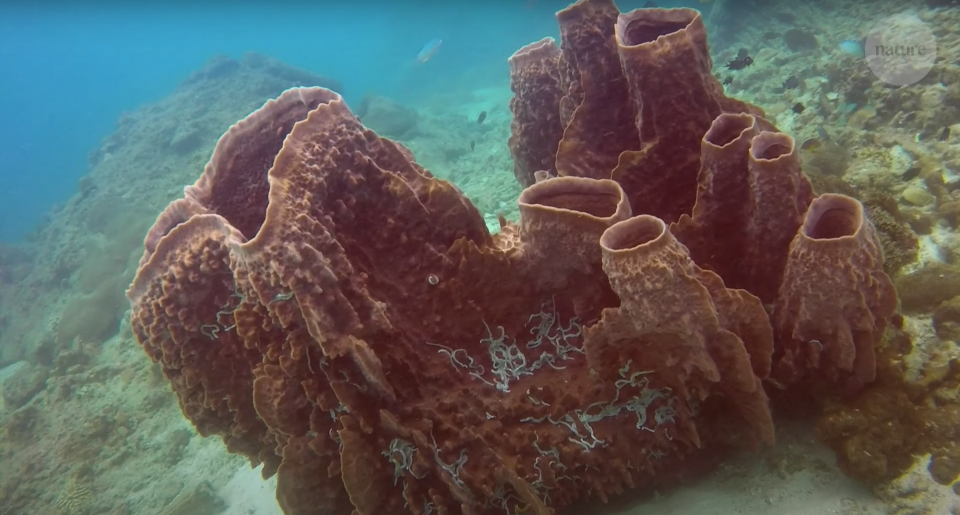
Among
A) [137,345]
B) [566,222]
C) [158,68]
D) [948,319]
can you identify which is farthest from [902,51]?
[158,68]

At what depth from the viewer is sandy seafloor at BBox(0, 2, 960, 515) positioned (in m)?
2.35

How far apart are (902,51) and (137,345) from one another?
1446 cm

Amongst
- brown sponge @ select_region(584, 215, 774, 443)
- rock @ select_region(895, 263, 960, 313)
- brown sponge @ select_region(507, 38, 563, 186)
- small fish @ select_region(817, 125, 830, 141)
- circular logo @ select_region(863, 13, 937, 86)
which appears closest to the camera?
brown sponge @ select_region(584, 215, 774, 443)

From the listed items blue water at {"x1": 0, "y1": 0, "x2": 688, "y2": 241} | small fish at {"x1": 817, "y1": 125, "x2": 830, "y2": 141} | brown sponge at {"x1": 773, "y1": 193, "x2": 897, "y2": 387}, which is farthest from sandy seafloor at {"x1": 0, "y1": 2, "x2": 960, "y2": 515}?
blue water at {"x1": 0, "y1": 0, "x2": 688, "y2": 241}

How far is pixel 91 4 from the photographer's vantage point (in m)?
30.3

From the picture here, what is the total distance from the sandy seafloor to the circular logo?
0.88 feet

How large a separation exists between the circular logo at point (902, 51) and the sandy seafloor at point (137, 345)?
27cm

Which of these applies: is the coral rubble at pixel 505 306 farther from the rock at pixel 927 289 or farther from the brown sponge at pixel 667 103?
the rock at pixel 927 289

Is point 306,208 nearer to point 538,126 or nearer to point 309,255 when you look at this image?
point 309,255

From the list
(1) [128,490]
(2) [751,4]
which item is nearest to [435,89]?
(2) [751,4]

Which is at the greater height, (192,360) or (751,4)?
(192,360)

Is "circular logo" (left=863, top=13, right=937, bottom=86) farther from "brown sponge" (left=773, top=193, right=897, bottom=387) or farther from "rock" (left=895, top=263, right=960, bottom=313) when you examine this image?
"brown sponge" (left=773, top=193, right=897, bottom=387)

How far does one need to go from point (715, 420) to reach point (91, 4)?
40.2m

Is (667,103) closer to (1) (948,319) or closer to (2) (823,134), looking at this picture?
(1) (948,319)
